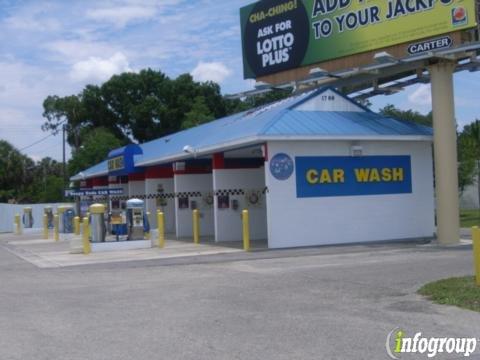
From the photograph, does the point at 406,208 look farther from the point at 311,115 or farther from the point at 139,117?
the point at 139,117

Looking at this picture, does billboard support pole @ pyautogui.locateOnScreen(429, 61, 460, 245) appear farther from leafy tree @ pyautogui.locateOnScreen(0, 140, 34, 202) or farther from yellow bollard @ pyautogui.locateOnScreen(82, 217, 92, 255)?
leafy tree @ pyautogui.locateOnScreen(0, 140, 34, 202)

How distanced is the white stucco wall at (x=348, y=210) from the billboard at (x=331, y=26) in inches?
162

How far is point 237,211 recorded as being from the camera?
88.7ft

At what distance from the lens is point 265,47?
32406mm

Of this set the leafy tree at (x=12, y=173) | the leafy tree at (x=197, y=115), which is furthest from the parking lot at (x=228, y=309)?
the leafy tree at (x=12, y=173)

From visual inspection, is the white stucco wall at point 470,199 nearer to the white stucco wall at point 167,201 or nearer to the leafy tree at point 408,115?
the leafy tree at point 408,115

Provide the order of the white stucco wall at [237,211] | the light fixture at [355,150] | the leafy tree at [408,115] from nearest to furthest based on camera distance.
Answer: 1. the light fixture at [355,150]
2. the white stucco wall at [237,211]
3. the leafy tree at [408,115]

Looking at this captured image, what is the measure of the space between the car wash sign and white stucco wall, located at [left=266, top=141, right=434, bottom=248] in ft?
0.59

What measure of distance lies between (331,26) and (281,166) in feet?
25.7

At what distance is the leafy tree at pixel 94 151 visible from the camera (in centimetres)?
5725

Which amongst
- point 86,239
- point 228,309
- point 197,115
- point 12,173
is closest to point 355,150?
point 86,239

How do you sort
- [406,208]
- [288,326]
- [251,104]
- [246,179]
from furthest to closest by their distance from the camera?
[251,104], [246,179], [406,208], [288,326]

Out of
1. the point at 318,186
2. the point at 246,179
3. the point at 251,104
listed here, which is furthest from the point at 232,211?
the point at 251,104

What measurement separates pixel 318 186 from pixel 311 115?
2628 millimetres
